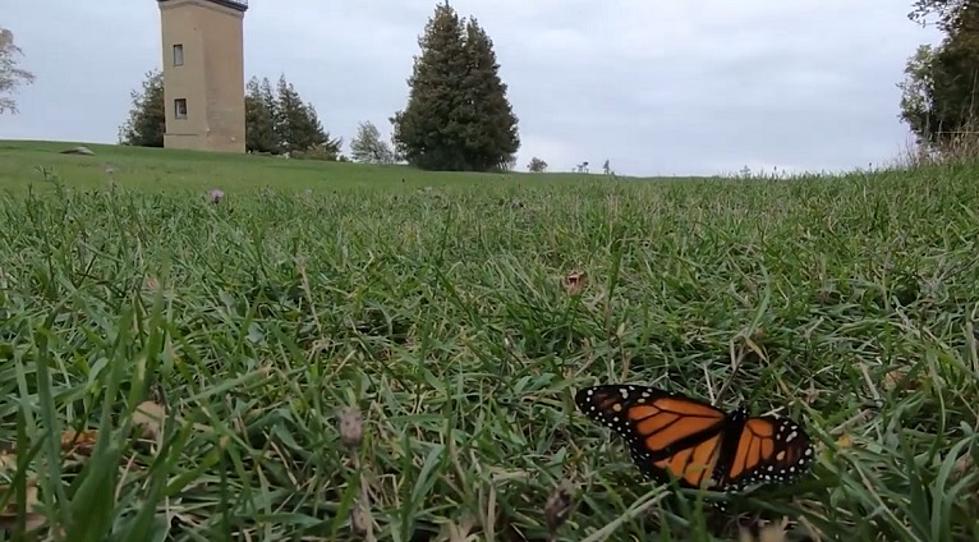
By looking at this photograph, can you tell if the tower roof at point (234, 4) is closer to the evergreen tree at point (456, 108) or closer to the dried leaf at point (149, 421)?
the evergreen tree at point (456, 108)

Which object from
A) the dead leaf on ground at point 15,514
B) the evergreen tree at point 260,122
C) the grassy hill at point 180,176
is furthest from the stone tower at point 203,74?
the dead leaf on ground at point 15,514

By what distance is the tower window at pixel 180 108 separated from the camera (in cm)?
3631

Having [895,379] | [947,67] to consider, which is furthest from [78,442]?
[947,67]

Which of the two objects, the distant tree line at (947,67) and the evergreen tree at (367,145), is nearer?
the distant tree line at (947,67)

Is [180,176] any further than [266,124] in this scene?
No

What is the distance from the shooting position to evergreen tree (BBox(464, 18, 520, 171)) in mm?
34250

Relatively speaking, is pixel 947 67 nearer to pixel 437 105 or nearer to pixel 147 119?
pixel 437 105

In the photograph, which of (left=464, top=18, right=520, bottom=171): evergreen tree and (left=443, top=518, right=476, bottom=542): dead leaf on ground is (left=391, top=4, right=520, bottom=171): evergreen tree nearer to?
(left=464, top=18, right=520, bottom=171): evergreen tree

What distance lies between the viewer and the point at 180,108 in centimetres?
3659

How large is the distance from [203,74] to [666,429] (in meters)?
38.9

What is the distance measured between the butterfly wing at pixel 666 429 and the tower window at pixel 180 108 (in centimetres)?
4041

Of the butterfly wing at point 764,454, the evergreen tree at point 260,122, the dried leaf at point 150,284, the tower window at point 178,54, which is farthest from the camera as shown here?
the evergreen tree at point 260,122

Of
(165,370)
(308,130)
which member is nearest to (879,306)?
(165,370)

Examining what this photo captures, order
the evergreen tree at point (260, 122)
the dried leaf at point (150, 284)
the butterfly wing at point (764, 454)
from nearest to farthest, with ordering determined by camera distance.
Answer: the butterfly wing at point (764, 454) → the dried leaf at point (150, 284) → the evergreen tree at point (260, 122)
